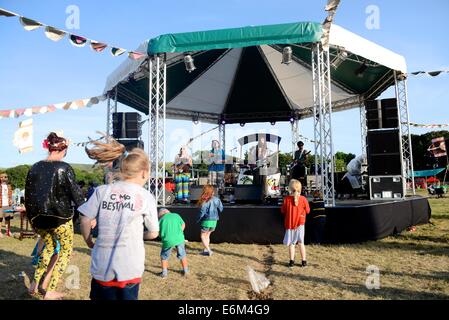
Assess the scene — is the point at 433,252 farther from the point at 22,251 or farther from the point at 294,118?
the point at 294,118

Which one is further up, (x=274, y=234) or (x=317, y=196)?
(x=317, y=196)

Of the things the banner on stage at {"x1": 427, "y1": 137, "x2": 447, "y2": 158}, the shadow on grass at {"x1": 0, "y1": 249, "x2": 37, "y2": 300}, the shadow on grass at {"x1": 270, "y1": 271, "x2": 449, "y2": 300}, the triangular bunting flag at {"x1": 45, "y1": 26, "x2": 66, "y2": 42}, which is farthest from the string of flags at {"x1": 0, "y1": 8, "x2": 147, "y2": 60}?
the banner on stage at {"x1": 427, "y1": 137, "x2": 447, "y2": 158}

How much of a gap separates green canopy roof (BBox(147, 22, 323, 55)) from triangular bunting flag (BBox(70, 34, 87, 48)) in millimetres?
1705

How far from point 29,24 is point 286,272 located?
20.4ft

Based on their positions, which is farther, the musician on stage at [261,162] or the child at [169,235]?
the musician on stage at [261,162]

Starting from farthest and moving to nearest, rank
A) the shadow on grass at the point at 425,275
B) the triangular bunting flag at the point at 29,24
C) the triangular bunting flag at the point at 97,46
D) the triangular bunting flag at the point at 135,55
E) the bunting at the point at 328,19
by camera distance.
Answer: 1. the triangular bunting flag at the point at 135,55
2. the triangular bunting flag at the point at 97,46
3. the triangular bunting flag at the point at 29,24
4. the bunting at the point at 328,19
5. the shadow on grass at the point at 425,275

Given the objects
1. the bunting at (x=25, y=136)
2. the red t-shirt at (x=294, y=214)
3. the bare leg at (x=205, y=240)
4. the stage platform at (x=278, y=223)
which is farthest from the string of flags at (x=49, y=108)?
the red t-shirt at (x=294, y=214)

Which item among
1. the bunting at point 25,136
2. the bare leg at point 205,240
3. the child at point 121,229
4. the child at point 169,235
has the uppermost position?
the bunting at point 25,136

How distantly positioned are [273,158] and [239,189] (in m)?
2.07

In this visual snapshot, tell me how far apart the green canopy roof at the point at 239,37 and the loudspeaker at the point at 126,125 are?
11.4ft

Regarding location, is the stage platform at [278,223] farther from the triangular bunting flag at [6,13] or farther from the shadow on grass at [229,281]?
the triangular bunting flag at [6,13]

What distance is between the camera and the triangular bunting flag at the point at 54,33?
657 cm
